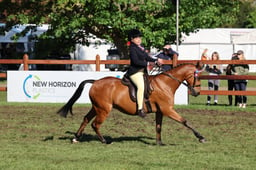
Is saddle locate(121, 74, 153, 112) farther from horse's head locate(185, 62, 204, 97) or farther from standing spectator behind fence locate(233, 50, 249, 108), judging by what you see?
standing spectator behind fence locate(233, 50, 249, 108)

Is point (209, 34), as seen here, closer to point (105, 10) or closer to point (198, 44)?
point (198, 44)

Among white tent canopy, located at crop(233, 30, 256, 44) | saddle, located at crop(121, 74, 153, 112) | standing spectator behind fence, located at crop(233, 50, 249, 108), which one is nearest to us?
saddle, located at crop(121, 74, 153, 112)

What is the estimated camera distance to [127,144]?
12.2m

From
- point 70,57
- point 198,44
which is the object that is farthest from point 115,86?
point 198,44

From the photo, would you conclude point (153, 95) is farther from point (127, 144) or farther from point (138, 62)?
point (127, 144)

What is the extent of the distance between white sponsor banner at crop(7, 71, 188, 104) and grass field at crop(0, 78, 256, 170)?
2636 mm

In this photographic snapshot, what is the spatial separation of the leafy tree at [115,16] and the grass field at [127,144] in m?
10.6

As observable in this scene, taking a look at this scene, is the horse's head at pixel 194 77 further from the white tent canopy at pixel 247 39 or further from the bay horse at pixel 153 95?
the white tent canopy at pixel 247 39

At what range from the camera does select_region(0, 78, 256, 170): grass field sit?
9773 millimetres

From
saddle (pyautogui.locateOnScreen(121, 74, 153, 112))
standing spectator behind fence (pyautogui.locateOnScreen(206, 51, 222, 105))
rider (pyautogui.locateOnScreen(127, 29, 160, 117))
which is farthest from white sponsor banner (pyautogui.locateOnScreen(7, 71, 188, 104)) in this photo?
rider (pyautogui.locateOnScreen(127, 29, 160, 117))

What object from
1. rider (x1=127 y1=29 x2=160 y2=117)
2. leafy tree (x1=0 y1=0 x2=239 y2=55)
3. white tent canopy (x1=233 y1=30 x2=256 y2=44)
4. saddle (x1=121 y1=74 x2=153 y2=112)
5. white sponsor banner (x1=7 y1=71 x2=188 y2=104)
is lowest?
white sponsor banner (x1=7 y1=71 x2=188 y2=104)

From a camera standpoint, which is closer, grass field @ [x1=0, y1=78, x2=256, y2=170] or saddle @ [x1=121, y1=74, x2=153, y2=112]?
grass field @ [x1=0, y1=78, x2=256, y2=170]

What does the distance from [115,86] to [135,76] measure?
467mm

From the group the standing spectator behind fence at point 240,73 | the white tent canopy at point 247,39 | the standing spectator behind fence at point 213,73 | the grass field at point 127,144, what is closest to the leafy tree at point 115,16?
the standing spectator behind fence at point 213,73
